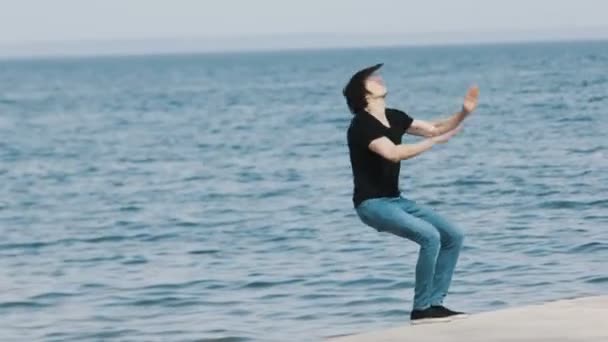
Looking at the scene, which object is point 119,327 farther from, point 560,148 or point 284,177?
point 560,148

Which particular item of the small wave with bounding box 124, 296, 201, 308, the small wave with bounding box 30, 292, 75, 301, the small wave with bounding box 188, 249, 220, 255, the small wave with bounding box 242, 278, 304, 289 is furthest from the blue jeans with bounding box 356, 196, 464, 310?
the small wave with bounding box 188, 249, 220, 255

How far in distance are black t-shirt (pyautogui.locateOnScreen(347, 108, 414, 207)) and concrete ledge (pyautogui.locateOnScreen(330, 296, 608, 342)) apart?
3.15 feet

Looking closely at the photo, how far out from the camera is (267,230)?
24625 millimetres

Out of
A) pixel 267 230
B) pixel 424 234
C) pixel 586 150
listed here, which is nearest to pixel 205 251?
pixel 267 230

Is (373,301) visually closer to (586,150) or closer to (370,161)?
(370,161)

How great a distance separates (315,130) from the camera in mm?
56406

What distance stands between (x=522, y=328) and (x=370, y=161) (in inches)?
61.1

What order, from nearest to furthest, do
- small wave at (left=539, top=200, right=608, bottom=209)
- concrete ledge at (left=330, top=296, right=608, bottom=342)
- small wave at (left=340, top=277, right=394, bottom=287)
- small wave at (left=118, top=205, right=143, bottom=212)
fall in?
1. concrete ledge at (left=330, top=296, right=608, bottom=342)
2. small wave at (left=340, top=277, right=394, bottom=287)
3. small wave at (left=539, top=200, right=608, bottom=209)
4. small wave at (left=118, top=205, right=143, bottom=212)

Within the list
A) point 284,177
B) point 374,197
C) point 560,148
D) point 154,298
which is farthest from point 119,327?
point 560,148

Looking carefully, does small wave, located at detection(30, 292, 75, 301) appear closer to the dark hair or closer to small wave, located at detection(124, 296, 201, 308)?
small wave, located at detection(124, 296, 201, 308)

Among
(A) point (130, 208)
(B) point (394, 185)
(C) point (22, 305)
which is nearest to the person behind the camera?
(B) point (394, 185)

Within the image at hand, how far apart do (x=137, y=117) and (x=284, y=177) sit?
42.2 meters

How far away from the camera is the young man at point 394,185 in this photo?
439 inches

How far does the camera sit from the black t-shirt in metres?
11.1
